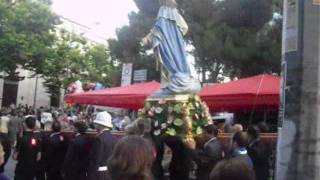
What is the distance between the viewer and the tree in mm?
34219

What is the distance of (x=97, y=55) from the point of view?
49.3 meters

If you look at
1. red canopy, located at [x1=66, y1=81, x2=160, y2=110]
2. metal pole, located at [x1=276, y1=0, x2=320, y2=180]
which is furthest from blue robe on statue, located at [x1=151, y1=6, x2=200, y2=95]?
metal pole, located at [x1=276, y1=0, x2=320, y2=180]

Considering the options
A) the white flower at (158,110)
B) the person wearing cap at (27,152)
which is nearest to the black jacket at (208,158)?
the white flower at (158,110)

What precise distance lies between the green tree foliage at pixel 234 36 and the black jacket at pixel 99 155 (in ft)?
58.5

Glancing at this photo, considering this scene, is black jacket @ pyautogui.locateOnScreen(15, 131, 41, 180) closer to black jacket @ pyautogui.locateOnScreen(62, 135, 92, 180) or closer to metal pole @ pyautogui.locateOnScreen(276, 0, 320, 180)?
black jacket @ pyautogui.locateOnScreen(62, 135, 92, 180)

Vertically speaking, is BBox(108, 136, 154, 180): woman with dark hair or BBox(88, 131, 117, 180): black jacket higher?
BBox(108, 136, 154, 180): woman with dark hair

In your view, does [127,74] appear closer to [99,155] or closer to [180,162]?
[180,162]

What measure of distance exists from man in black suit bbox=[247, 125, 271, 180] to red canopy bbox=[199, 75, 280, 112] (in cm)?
416

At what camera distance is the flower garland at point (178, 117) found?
30.3ft

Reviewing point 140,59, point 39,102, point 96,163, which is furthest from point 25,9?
point 96,163

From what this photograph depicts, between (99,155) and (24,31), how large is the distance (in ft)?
96.3

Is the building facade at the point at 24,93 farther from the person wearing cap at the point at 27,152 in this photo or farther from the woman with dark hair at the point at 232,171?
the woman with dark hair at the point at 232,171

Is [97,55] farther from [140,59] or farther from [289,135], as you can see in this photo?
[289,135]

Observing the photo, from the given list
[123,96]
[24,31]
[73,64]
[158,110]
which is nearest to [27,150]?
[158,110]
